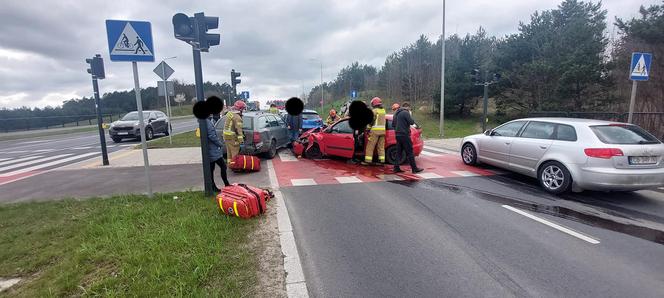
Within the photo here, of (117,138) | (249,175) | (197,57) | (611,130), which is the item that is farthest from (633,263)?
(117,138)

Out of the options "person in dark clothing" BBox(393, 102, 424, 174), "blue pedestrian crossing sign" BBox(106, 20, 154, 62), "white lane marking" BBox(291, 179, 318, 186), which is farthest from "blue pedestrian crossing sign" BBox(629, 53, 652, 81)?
"blue pedestrian crossing sign" BBox(106, 20, 154, 62)

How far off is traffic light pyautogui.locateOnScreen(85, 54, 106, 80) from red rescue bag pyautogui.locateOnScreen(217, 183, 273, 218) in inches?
267

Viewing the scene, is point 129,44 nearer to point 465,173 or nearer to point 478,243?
point 478,243

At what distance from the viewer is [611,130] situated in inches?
230

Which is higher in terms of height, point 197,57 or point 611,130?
point 197,57

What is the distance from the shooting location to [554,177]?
616 cm

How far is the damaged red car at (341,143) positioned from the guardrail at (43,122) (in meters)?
33.3

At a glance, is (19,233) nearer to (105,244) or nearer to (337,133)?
(105,244)

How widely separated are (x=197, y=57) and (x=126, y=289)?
3959 mm

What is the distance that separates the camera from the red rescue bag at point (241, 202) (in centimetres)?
475

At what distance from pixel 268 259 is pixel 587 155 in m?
5.66

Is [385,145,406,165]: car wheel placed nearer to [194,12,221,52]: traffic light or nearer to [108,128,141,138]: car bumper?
[194,12,221,52]: traffic light

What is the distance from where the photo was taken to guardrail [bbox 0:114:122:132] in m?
29.2

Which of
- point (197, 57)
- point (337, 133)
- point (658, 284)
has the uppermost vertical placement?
point (197, 57)
